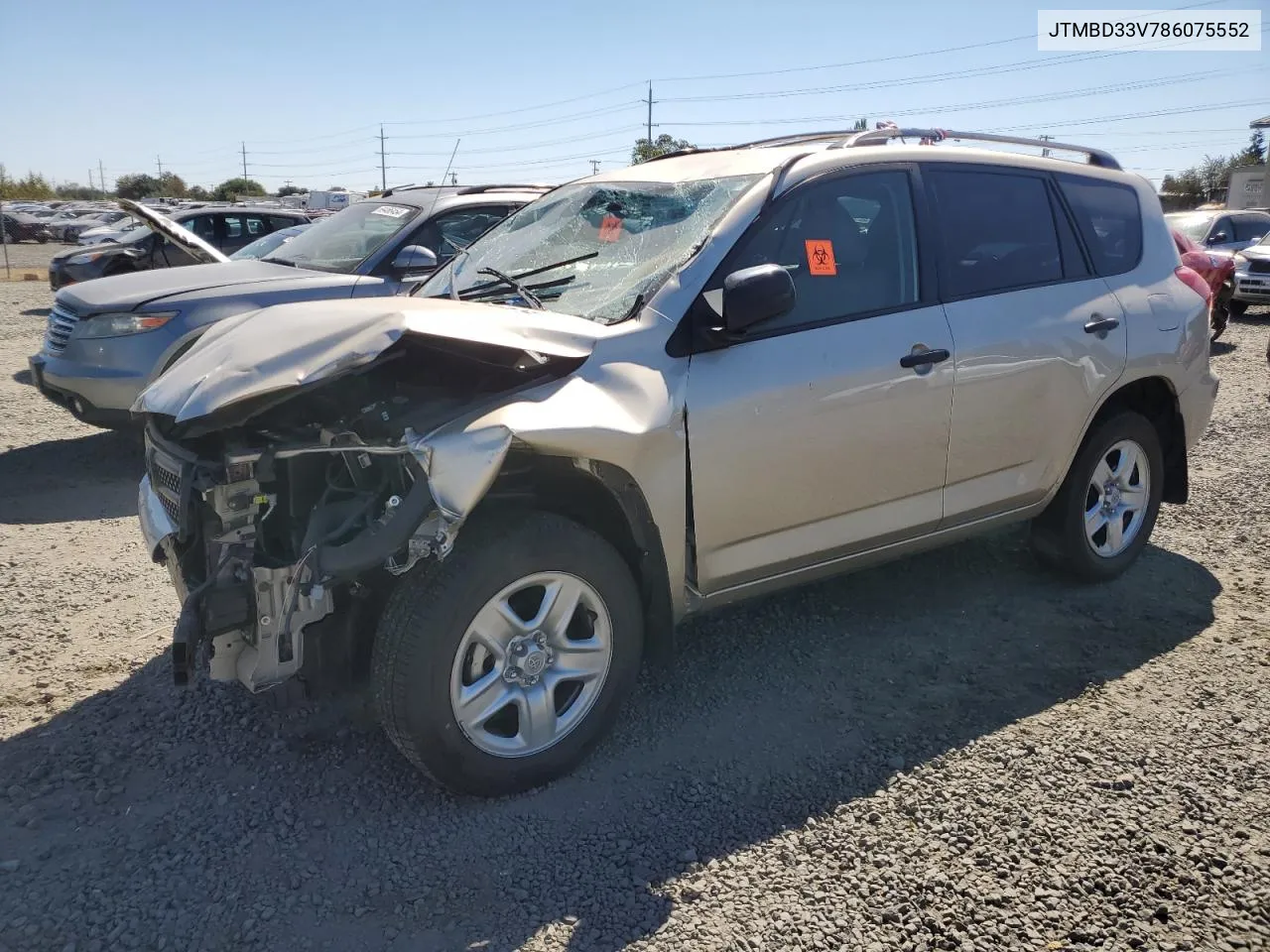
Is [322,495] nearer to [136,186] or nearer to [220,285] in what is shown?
[220,285]

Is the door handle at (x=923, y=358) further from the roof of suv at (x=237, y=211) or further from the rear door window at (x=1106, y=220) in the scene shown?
the roof of suv at (x=237, y=211)

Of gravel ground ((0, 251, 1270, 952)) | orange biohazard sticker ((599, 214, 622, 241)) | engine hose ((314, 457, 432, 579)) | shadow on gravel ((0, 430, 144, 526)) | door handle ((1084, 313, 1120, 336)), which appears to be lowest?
gravel ground ((0, 251, 1270, 952))

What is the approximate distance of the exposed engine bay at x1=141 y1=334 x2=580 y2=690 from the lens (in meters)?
2.70

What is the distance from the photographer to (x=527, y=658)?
3.02 meters

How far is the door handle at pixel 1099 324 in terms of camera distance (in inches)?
167

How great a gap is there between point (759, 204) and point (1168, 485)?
2.80 metres

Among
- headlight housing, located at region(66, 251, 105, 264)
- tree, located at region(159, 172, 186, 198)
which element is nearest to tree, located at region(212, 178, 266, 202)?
tree, located at region(159, 172, 186, 198)

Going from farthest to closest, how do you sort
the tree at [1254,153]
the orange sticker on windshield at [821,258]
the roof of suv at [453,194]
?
1. the tree at [1254,153]
2. the roof of suv at [453,194]
3. the orange sticker on windshield at [821,258]

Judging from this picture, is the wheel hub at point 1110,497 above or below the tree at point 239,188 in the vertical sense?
below

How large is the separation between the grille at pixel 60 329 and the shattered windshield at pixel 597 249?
11.6 feet

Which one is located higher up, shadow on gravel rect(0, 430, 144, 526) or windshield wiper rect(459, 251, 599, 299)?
Answer: windshield wiper rect(459, 251, 599, 299)

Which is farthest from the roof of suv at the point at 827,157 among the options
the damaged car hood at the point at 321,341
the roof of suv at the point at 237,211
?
the roof of suv at the point at 237,211

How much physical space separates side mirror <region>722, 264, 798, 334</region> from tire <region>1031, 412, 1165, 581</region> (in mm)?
2076

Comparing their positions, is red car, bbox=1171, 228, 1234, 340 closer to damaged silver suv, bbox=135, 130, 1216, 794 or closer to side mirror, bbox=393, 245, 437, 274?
damaged silver suv, bbox=135, 130, 1216, 794
